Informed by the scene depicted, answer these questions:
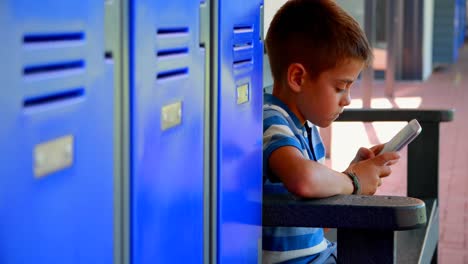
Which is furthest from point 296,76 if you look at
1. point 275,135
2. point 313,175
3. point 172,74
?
point 172,74

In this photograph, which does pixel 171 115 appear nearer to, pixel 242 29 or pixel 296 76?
pixel 242 29

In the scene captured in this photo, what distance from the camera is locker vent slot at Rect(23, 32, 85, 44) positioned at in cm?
72

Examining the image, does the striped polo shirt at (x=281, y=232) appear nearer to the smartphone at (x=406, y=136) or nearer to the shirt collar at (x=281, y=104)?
the shirt collar at (x=281, y=104)

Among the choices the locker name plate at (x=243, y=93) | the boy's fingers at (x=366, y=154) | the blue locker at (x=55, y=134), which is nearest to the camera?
the blue locker at (x=55, y=134)

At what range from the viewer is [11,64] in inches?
26.9

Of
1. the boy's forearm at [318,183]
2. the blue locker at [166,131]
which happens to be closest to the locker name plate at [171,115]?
the blue locker at [166,131]

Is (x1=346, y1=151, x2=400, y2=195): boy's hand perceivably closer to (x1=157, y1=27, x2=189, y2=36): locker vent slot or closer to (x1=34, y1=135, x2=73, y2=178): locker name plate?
(x1=157, y1=27, x2=189, y2=36): locker vent slot

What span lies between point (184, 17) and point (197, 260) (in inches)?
14.3

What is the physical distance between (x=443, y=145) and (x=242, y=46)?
218 inches

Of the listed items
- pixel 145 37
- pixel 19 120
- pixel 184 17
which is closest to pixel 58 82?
pixel 19 120

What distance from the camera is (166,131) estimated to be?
43.4 inches

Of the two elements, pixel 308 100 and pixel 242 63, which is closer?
pixel 242 63

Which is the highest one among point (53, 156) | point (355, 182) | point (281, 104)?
point (53, 156)

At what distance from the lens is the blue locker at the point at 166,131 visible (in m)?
0.99
